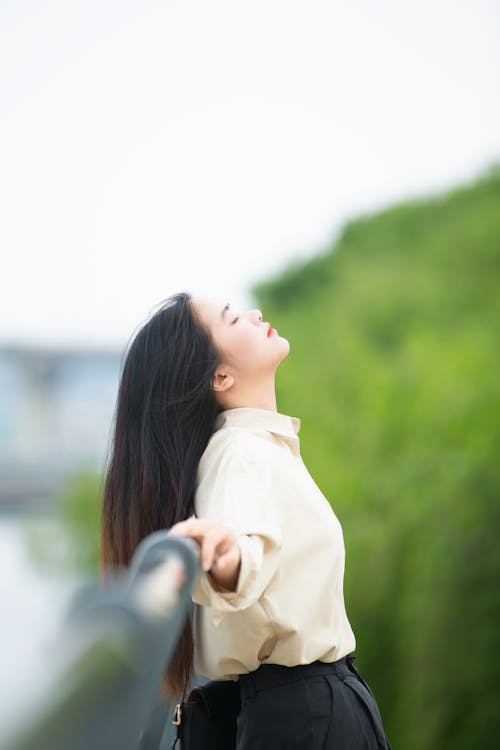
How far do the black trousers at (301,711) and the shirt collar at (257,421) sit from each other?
0.85ft

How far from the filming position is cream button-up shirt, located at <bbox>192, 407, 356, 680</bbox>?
3.44ft

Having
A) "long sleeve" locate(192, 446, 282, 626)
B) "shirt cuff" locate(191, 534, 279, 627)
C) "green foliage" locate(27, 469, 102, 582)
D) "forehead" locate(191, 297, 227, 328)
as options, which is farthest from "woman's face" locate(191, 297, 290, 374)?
"green foliage" locate(27, 469, 102, 582)

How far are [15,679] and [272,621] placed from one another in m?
0.66

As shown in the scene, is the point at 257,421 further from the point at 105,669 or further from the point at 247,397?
the point at 105,669

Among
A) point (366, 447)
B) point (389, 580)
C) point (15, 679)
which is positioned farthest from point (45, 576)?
point (15, 679)

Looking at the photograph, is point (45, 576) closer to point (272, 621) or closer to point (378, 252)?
point (378, 252)

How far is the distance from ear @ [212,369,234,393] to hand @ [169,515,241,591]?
36 cm

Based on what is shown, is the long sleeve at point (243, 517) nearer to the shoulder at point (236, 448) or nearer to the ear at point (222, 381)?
the shoulder at point (236, 448)

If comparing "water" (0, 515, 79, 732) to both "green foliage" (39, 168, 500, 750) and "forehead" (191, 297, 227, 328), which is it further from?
"green foliage" (39, 168, 500, 750)

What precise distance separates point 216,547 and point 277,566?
0.16m

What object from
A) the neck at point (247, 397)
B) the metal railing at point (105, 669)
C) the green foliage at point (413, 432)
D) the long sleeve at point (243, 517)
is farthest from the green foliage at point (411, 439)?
the metal railing at point (105, 669)

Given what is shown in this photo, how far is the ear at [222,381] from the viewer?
122cm

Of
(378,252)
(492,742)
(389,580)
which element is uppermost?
(378,252)

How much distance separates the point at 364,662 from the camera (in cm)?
707
